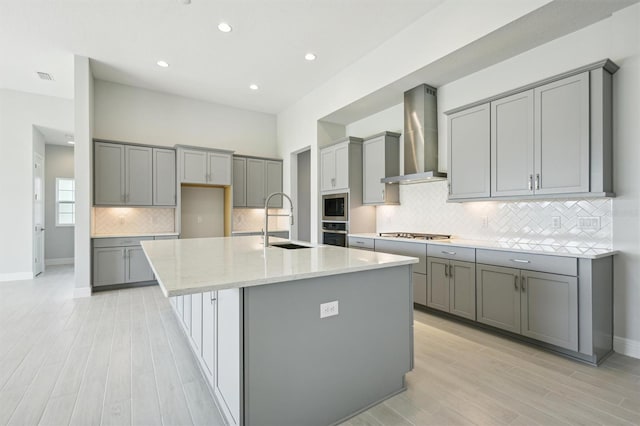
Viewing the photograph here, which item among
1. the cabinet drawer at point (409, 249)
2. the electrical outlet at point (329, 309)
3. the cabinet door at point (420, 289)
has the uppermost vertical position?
the cabinet drawer at point (409, 249)

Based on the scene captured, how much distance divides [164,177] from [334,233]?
3.12 m

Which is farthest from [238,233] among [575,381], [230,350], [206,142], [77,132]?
[575,381]

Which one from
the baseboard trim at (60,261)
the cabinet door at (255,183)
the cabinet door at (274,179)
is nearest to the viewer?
the cabinet door at (255,183)

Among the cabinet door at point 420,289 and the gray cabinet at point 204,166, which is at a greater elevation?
the gray cabinet at point 204,166

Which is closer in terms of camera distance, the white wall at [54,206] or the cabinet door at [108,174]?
the cabinet door at [108,174]

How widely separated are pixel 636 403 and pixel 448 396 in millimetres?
1131

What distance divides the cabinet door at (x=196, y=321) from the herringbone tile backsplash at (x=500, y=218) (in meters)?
3.09

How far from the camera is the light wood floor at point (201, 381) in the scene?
1.80 meters

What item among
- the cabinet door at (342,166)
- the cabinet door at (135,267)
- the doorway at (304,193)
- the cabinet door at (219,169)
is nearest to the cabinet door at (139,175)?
the cabinet door at (135,267)

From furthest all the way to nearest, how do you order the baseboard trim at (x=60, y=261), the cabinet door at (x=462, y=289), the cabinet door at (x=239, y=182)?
the baseboard trim at (x=60, y=261), the cabinet door at (x=239, y=182), the cabinet door at (x=462, y=289)

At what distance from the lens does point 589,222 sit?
276 cm

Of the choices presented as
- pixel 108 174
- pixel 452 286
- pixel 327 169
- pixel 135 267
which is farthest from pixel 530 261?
pixel 108 174

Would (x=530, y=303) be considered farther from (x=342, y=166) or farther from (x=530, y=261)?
(x=342, y=166)

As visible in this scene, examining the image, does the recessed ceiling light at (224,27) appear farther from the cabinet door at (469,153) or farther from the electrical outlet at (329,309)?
the electrical outlet at (329,309)
